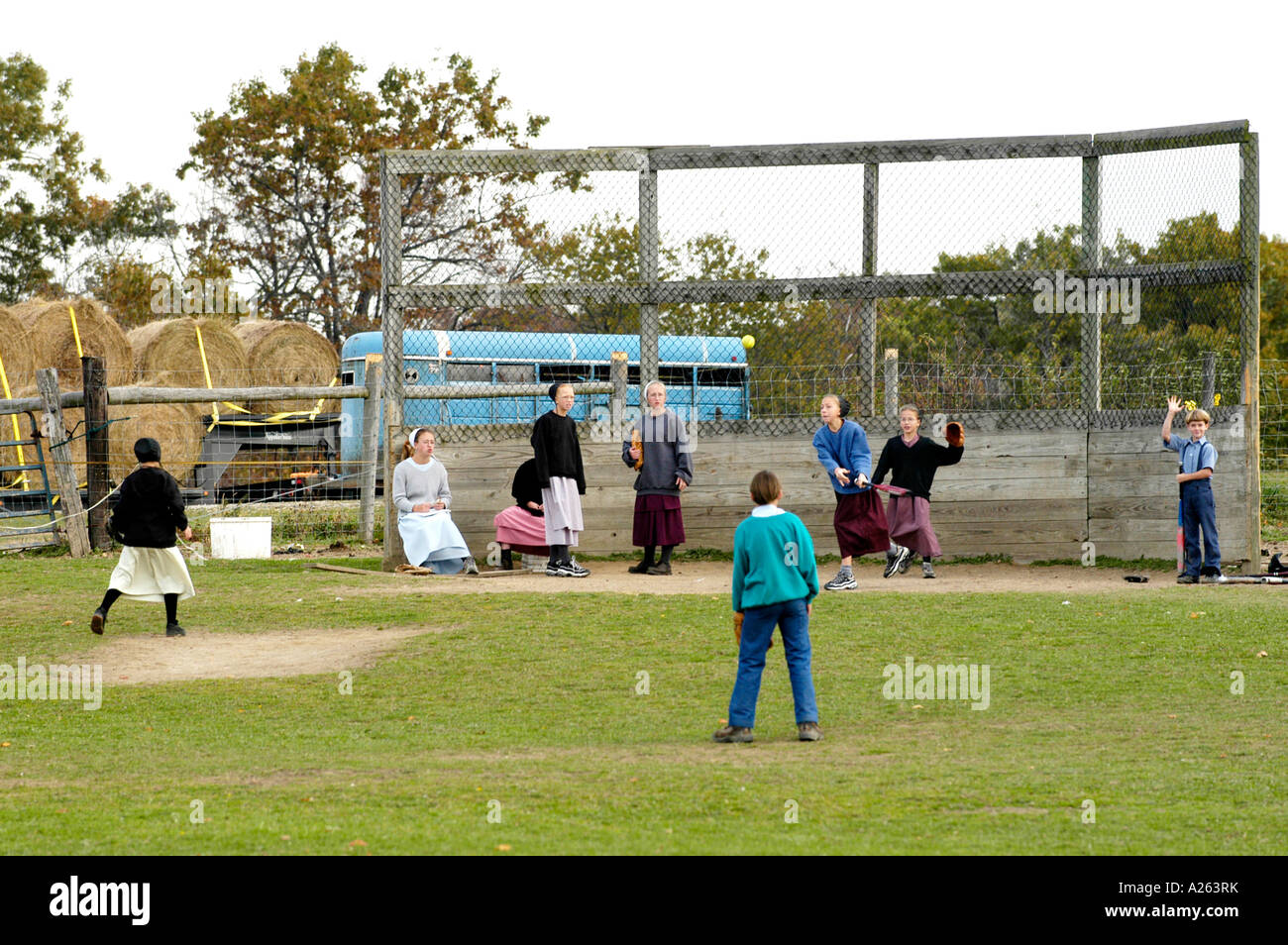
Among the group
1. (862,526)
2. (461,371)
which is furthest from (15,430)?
(862,526)

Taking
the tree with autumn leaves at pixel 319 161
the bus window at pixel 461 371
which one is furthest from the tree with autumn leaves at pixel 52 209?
the bus window at pixel 461 371

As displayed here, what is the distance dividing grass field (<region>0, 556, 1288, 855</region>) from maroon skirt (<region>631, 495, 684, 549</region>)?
2.17 meters

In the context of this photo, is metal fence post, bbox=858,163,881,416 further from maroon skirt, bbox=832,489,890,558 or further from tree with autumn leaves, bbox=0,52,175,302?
tree with autumn leaves, bbox=0,52,175,302

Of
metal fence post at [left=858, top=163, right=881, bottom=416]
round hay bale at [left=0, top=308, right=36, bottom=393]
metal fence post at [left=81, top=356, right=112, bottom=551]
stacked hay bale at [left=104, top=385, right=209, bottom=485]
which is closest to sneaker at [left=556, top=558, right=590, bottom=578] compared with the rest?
metal fence post at [left=858, top=163, right=881, bottom=416]

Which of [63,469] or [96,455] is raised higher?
[96,455]

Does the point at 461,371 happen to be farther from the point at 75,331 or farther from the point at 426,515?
the point at 75,331

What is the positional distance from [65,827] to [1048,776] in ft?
14.2

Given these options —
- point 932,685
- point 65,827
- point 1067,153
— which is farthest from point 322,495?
point 65,827

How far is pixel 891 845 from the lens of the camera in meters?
5.54

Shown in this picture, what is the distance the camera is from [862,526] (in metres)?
14.0

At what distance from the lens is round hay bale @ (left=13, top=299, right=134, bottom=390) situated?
84.3 ft

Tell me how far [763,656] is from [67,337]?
2121 cm

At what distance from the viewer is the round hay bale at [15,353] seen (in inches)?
988
